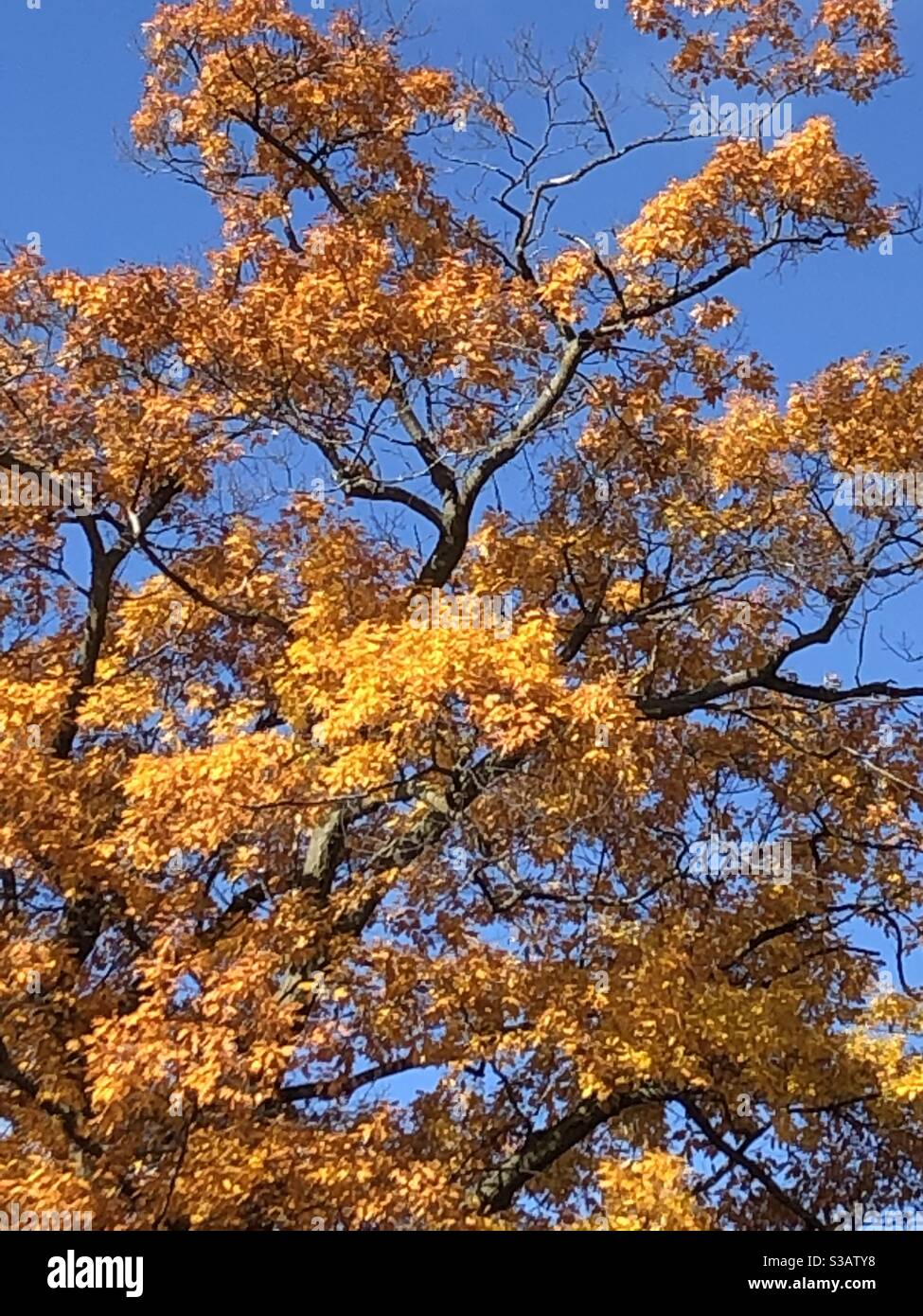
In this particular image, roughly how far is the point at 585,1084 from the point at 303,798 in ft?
6.99

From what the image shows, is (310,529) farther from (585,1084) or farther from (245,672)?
Answer: (585,1084)

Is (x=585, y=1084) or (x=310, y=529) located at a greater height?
(x=310, y=529)

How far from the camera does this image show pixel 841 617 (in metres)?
8.70

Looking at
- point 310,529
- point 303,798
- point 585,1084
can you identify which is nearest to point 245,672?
point 310,529

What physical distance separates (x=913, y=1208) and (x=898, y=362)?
5258 mm
